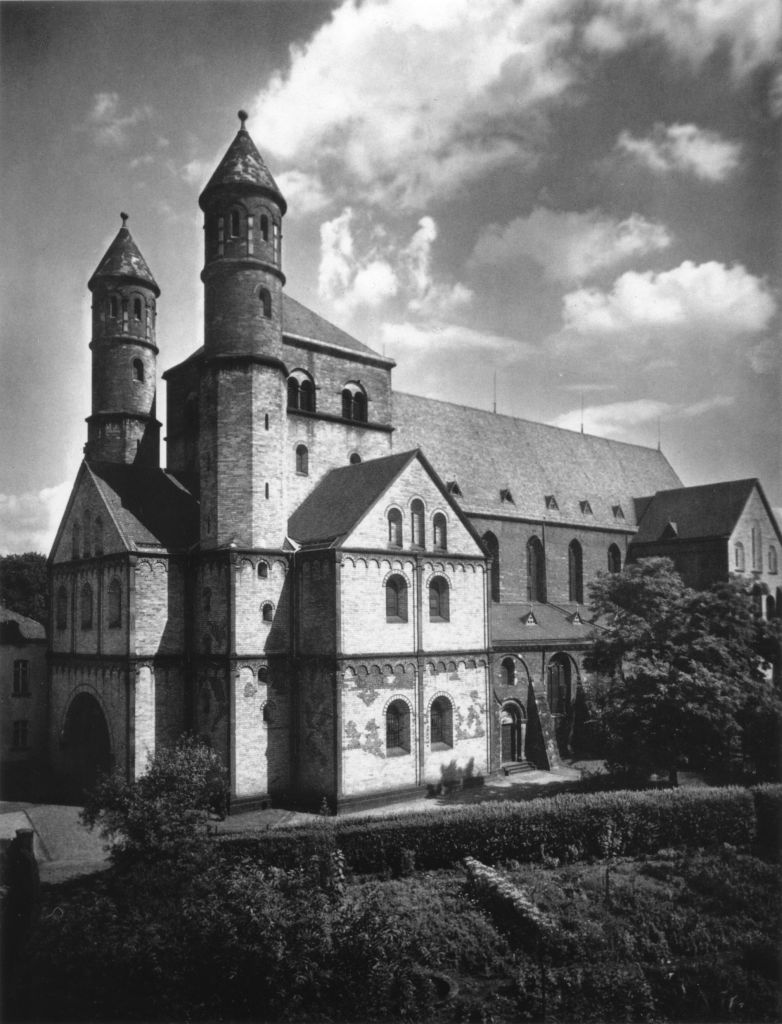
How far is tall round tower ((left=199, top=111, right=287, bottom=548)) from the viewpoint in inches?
1209

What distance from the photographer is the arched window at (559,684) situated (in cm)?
4041

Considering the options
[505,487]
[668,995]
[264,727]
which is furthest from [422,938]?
[505,487]

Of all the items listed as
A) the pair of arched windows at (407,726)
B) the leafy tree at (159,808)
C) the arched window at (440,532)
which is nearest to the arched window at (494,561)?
the arched window at (440,532)

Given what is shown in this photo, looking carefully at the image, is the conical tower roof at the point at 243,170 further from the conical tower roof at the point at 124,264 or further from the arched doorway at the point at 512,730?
the arched doorway at the point at 512,730

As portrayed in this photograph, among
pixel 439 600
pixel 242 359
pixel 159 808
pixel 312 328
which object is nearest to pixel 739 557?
pixel 439 600

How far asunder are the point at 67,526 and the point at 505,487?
903 inches

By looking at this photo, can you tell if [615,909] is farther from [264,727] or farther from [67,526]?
[67,526]

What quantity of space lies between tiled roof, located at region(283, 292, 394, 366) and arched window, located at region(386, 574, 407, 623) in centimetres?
1225

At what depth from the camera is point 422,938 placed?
18141mm

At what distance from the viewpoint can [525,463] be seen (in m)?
47.3

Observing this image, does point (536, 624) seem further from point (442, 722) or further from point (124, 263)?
point (124, 263)

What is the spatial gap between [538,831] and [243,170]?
88.4ft

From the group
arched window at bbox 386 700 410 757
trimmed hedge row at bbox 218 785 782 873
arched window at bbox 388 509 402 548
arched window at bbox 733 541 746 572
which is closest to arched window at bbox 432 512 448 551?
arched window at bbox 388 509 402 548

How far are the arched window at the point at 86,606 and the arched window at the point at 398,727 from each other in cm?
1309
